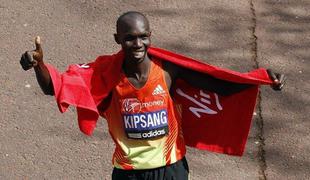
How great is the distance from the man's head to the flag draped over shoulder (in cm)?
16

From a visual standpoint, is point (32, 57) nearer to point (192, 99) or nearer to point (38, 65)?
point (38, 65)

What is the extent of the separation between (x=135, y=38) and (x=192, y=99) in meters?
0.62

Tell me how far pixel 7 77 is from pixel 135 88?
255cm

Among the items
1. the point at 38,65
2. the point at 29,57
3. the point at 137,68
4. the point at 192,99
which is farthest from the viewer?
the point at 192,99

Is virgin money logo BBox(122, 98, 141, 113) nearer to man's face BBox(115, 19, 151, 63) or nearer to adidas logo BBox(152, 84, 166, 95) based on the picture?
adidas logo BBox(152, 84, 166, 95)

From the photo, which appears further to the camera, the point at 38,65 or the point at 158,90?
the point at 158,90

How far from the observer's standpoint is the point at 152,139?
3.72 metres

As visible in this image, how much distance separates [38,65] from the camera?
11.0 feet

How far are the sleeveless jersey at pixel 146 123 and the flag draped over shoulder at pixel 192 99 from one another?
0.08 metres

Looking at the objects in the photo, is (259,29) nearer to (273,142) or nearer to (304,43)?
(304,43)

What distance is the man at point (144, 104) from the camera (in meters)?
3.45

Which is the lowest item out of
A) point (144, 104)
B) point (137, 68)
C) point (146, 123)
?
point (146, 123)

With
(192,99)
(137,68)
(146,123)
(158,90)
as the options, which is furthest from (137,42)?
(192,99)

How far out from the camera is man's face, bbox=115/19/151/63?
3.41m
